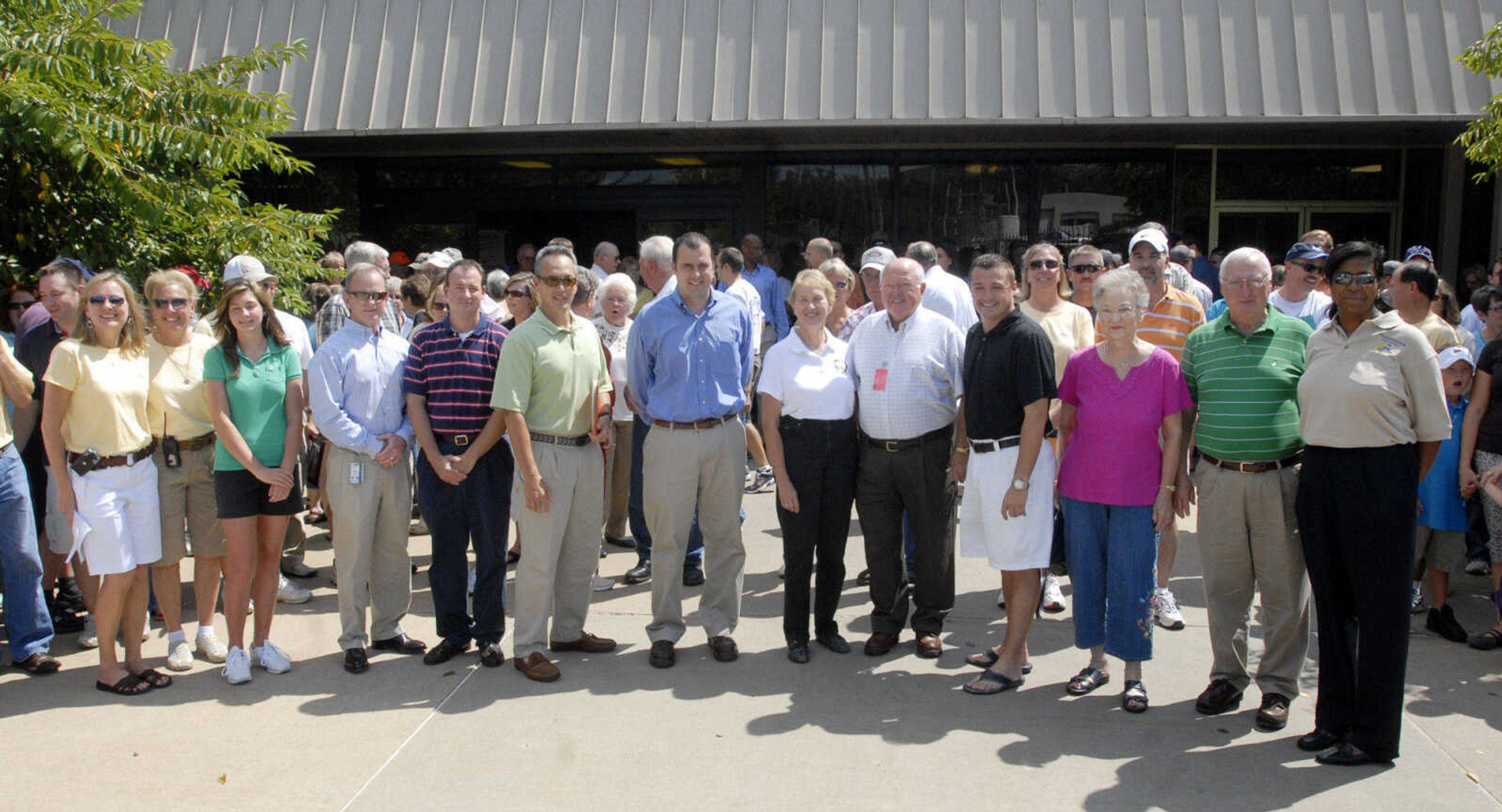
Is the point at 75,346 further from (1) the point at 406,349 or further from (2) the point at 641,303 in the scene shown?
(2) the point at 641,303

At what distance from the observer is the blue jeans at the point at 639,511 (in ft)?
23.1

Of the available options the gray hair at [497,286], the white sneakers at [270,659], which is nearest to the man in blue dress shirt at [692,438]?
the white sneakers at [270,659]

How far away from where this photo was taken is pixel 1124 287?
4781 mm

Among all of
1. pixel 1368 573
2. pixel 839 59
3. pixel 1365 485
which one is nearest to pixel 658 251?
pixel 1365 485

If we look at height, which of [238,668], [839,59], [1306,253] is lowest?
[238,668]

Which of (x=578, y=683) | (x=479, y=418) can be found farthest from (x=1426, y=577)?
(x=479, y=418)

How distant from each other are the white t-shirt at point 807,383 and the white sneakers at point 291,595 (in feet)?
10.4

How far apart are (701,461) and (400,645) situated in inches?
72.1

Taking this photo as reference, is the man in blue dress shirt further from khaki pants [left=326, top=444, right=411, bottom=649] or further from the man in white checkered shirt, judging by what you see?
khaki pants [left=326, top=444, right=411, bottom=649]

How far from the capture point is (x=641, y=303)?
→ 8.63 metres

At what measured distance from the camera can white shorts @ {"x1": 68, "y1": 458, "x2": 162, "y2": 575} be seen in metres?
5.11

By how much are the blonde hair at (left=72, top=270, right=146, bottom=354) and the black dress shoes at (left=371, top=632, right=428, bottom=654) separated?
1.84 m

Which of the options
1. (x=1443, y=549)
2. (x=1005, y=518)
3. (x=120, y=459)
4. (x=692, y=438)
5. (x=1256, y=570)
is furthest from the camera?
(x=1443, y=549)

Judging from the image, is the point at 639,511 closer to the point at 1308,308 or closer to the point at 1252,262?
the point at 1252,262
